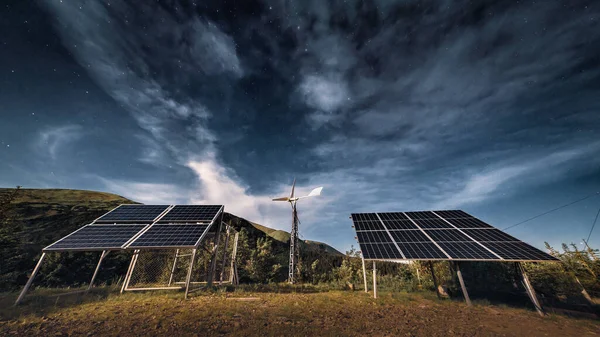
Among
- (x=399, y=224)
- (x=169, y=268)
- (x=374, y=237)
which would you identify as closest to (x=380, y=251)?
(x=374, y=237)

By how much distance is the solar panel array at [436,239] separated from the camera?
12953 millimetres

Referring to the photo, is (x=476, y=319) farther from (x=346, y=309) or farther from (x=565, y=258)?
(x=565, y=258)

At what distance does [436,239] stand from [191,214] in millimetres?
19511

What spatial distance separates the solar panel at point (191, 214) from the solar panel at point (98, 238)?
191 cm

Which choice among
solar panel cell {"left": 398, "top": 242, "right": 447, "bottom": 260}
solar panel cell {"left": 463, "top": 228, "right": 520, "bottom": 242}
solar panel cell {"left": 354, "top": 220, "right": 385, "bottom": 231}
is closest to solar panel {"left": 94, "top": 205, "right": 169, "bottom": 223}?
solar panel cell {"left": 354, "top": 220, "right": 385, "bottom": 231}

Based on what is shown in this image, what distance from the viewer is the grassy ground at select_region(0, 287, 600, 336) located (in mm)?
7488

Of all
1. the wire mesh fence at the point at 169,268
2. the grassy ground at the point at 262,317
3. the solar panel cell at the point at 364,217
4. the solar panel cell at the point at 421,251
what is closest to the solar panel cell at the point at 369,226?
the solar panel cell at the point at 364,217

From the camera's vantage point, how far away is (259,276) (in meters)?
21.5

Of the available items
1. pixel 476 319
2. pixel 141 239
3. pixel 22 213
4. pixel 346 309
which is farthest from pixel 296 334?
pixel 22 213

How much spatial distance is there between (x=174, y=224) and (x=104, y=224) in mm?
5287

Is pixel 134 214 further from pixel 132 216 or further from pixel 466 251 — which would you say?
pixel 466 251

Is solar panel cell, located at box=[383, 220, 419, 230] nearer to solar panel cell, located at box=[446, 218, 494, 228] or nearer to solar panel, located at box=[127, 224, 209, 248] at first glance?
solar panel cell, located at box=[446, 218, 494, 228]

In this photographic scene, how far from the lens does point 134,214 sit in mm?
16984

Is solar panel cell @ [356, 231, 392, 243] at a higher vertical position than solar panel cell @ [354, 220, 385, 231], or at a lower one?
lower
